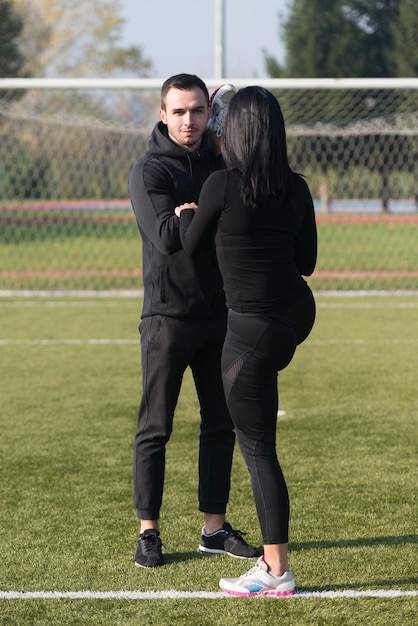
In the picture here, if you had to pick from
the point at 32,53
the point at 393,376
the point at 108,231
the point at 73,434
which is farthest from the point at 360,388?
the point at 32,53

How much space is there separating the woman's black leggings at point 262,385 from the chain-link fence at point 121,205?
1269cm

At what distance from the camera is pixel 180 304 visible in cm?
420

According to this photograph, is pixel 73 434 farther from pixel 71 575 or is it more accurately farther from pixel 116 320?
pixel 116 320

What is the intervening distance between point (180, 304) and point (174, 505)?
150 centimetres

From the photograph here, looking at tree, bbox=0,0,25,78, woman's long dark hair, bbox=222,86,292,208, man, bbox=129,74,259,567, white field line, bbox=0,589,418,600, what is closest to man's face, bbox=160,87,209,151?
man, bbox=129,74,259,567

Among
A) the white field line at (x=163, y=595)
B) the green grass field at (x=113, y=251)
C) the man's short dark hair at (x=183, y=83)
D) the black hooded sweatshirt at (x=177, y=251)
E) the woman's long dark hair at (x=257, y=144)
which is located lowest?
the green grass field at (x=113, y=251)

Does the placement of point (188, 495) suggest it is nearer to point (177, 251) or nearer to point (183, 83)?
point (177, 251)

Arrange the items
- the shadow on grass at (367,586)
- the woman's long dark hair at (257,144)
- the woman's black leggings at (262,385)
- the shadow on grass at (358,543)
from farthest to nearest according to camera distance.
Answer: the shadow on grass at (358,543)
the shadow on grass at (367,586)
the woman's black leggings at (262,385)
the woman's long dark hair at (257,144)

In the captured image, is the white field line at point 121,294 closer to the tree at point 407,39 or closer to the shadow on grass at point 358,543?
the shadow on grass at point 358,543

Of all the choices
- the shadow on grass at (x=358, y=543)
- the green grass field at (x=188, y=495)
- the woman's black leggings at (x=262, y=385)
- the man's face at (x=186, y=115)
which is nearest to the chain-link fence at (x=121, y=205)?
the green grass field at (x=188, y=495)

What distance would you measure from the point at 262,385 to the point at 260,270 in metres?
0.44

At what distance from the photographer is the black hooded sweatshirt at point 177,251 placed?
411cm

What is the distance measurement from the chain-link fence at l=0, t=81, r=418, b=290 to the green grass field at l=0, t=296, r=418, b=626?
7.74m

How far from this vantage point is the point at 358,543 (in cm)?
461
